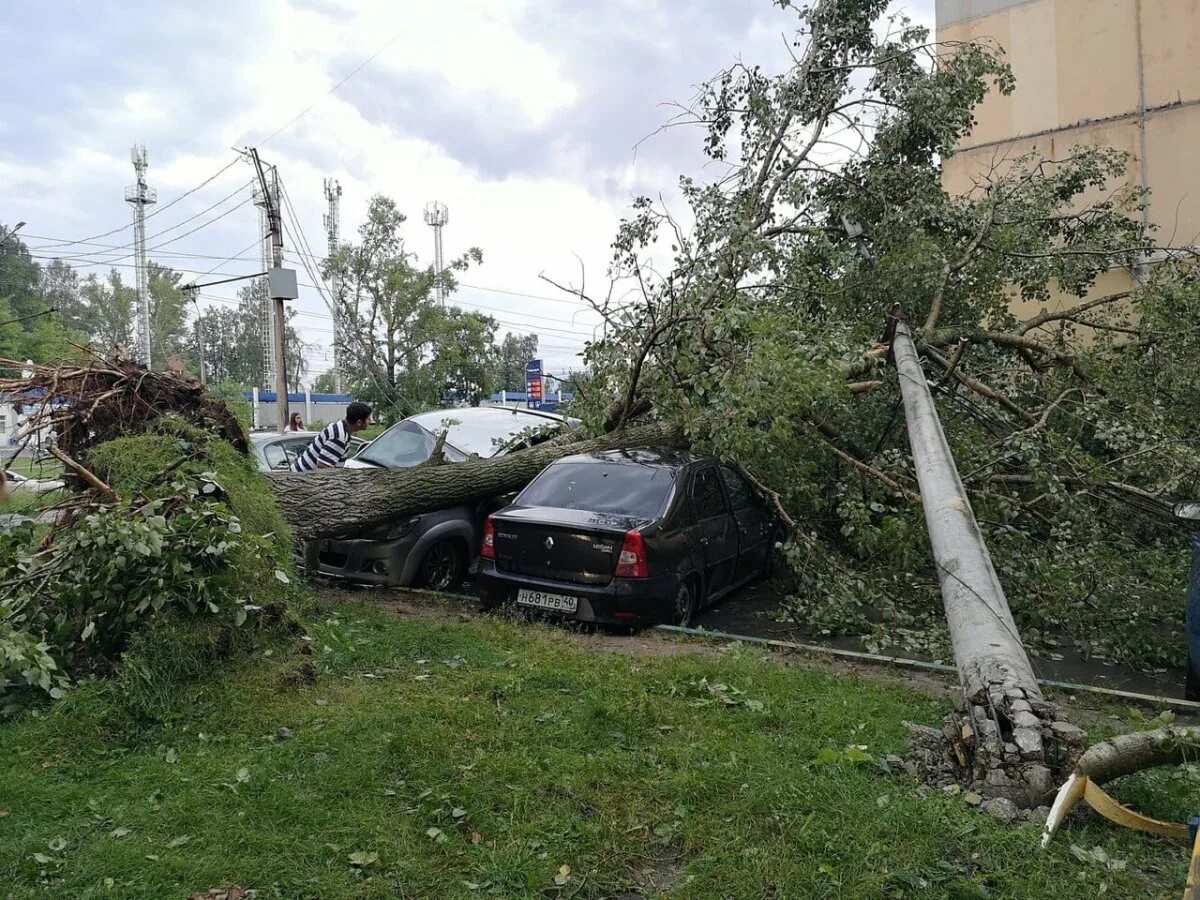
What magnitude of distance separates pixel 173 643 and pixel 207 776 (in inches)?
43.9

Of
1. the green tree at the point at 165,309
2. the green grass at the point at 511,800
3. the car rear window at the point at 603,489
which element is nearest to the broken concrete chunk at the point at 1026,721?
the green grass at the point at 511,800

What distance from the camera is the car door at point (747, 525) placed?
7.79 metres

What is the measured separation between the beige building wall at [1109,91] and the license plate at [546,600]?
1186cm

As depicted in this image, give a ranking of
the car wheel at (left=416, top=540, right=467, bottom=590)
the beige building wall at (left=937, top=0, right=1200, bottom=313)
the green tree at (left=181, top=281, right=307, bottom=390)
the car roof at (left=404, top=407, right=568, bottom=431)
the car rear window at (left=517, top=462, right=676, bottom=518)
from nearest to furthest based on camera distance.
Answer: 1. the car rear window at (left=517, top=462, right=676, bottom=518)
2. the car wheel at (left=416, top=540, right=467, bottom=590)
3. the car roof at (left=404, top=407, right=568, bottom=431)
4. the beige building wall at (left=937, top=0, right=1200, bottom=313)
5. the green tree at (left=181, top=281, right=307, bottom=390)

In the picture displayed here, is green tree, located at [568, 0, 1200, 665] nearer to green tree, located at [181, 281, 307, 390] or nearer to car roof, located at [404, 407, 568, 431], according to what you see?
car roof, located at [404, 407, 568, 431]

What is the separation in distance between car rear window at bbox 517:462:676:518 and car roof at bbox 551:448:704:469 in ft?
0.19

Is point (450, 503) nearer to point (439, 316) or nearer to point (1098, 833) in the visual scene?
point (1098, 833)

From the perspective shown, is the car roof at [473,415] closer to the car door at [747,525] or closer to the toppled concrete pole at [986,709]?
the car door at [747,525]

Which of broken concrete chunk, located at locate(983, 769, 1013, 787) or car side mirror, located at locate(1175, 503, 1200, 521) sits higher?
car side mirror, located at locate(1175, 503, 1200, 521)

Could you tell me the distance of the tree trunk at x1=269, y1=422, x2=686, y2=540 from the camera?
7434mm

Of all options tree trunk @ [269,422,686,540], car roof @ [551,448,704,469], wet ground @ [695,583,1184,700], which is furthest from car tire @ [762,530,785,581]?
car roof @ [551,448,704,469]

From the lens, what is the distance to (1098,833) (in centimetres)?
329

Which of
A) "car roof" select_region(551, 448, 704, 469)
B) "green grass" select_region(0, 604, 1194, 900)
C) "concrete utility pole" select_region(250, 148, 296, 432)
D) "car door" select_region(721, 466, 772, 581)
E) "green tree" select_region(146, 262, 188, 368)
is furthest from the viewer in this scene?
"green tree" select_region(146, 262, 188, 368)

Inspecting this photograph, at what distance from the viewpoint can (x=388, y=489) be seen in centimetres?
763
